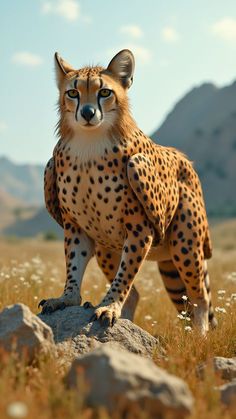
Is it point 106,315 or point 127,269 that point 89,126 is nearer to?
point 127,269

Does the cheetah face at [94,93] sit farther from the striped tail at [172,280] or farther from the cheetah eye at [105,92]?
the striped tail at [172,280]

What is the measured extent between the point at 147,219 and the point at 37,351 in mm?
1685

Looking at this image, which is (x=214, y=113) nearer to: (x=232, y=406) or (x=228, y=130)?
(x=228, y=130)

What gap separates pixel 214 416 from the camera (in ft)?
10.6

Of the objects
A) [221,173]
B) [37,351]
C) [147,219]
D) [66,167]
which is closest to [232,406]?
[37,351]

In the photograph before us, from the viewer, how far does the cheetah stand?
17.2ft

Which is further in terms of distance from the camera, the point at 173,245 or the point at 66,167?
the point at 173,245

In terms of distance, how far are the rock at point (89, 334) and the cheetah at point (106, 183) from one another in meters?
0.08

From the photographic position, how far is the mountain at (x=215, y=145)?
290 ft

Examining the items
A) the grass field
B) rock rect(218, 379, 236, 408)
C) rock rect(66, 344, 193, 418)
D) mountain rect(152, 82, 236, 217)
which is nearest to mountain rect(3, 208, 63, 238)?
mountain rect(152, 82, 236, 217)

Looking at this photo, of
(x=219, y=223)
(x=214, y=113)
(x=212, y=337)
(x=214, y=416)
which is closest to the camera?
(x=214, y=416)

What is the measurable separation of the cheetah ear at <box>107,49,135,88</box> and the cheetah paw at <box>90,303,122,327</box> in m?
1.92

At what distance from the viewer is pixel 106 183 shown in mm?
5266

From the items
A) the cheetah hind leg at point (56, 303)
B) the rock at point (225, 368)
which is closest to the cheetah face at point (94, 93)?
the cheetah hind leg at point (56, 303)
